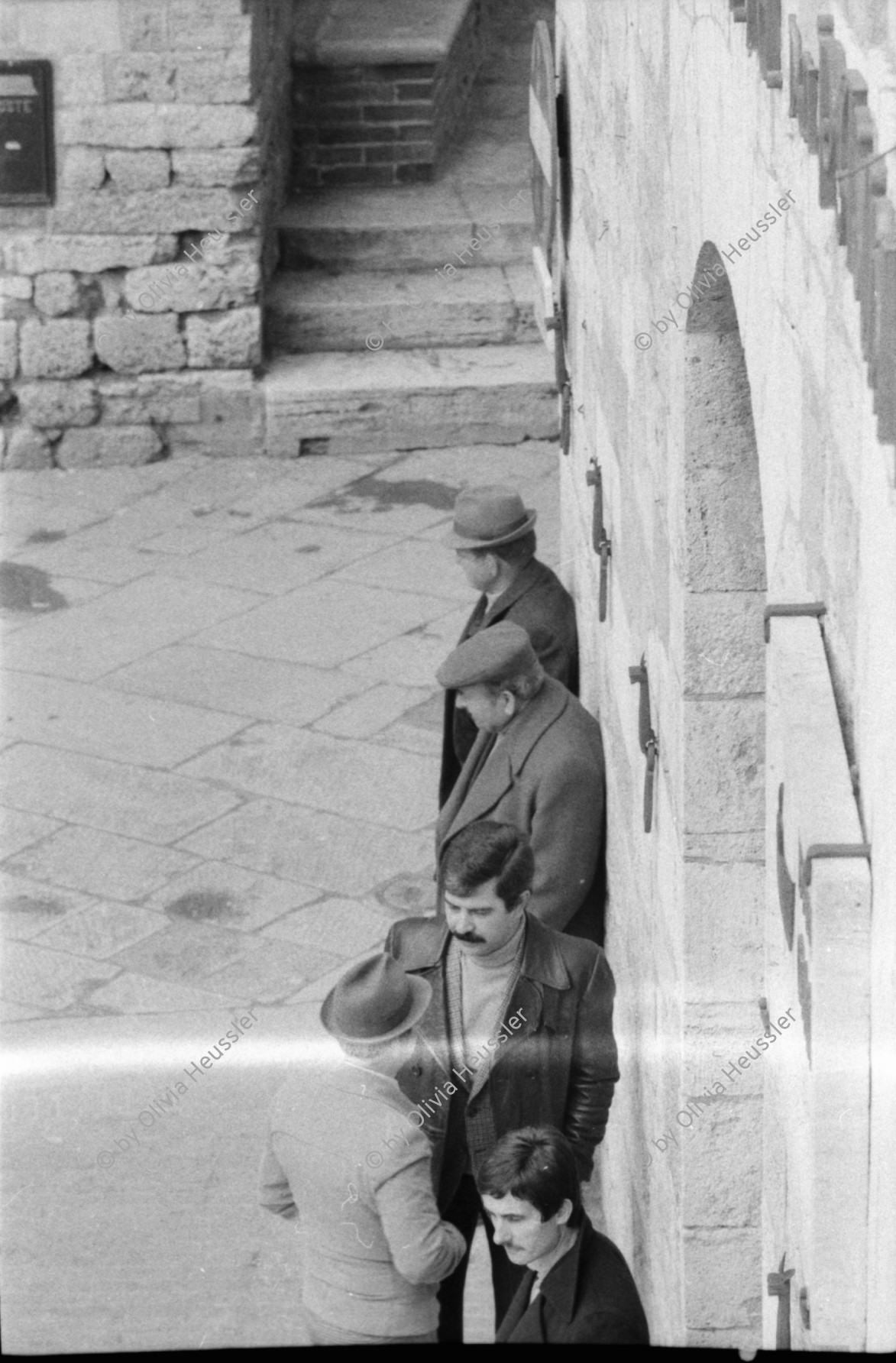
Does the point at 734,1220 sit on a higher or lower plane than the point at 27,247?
lower

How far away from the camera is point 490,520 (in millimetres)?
6109

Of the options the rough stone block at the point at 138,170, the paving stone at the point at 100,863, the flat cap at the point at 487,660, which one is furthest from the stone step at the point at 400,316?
the flat cap at the point at 487,660

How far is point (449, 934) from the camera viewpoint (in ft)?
15.4

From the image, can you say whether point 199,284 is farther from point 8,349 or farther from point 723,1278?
point 723,1278

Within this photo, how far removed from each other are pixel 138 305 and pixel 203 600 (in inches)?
79.5

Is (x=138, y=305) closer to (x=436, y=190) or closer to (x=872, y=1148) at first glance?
(x=436, y=190)

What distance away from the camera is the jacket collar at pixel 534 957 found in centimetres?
460

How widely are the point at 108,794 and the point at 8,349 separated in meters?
3.64

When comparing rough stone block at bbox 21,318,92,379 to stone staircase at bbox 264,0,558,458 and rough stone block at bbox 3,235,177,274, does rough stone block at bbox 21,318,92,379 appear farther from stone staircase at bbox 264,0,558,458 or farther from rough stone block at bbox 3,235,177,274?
stone staircase at bbox 264,0,558,458

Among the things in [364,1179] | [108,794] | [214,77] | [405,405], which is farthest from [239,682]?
[364,1179]

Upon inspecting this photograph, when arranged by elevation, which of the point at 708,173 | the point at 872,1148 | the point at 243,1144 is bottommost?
the point at 243,1144

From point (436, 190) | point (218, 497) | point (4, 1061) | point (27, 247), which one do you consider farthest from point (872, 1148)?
point (436, 190)

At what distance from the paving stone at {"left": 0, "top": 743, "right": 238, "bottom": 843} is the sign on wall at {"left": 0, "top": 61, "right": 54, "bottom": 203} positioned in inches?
137

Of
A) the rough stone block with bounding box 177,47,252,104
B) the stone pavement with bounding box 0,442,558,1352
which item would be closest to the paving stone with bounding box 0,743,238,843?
the stone pavement with bounding box 0,442,558,1352
